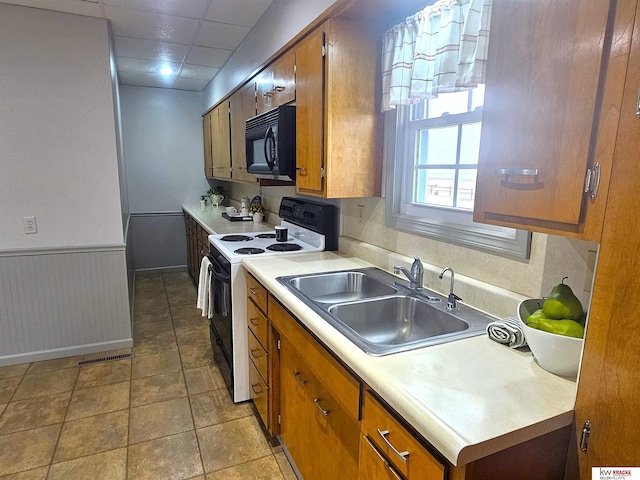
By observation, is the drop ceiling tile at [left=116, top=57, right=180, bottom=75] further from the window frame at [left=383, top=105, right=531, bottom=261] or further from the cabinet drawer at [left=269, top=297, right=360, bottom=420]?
the cabinet drawer at [left=269, top=297, right=360, bottom=420]

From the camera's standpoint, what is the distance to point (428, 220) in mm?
1743

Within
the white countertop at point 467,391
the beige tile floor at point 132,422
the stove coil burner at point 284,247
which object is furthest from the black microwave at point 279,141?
the beige tile floor at point 132,422

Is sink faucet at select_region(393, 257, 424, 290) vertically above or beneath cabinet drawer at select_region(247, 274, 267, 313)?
above

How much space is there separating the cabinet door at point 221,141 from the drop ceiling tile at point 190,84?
2.02 feet

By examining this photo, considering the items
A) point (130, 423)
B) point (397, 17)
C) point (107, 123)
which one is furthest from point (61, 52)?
point (130, 423)

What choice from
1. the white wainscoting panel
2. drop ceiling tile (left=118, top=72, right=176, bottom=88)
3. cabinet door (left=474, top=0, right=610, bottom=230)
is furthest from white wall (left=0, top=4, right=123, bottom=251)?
cabinet door (left=474, top=0, right=610, bottom=230)

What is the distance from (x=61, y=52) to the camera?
8.70 feet

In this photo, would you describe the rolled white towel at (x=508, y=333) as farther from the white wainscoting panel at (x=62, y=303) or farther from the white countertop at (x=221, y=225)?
the white wainscoting panel at (x=62, y=303)

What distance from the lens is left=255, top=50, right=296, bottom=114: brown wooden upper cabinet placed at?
2.24 m

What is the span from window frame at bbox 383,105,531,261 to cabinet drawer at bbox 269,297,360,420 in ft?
2.34

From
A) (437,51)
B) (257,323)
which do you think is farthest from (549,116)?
(257,323)

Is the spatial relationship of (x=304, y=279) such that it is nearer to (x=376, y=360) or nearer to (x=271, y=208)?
(x=376, y=360)

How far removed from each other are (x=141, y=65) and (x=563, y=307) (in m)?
4.48

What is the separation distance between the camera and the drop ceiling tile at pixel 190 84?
475 cm
